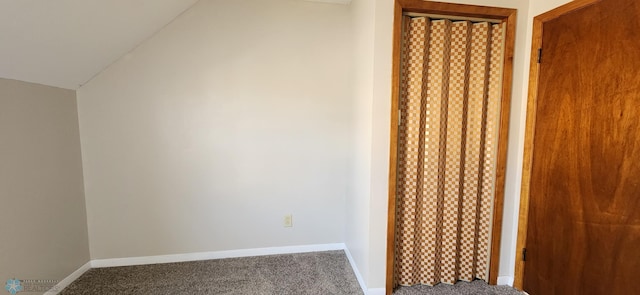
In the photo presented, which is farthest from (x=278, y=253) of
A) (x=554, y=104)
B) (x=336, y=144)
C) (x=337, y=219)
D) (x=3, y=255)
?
(x=554, y=104)

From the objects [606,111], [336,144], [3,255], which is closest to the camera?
[606,111]

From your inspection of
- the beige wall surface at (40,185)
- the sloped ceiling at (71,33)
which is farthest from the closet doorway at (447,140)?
the beige wall surface at (40,185)

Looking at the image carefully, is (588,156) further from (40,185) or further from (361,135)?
(40,185)

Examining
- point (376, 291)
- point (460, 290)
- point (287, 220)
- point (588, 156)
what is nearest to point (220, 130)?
point (287, 220)

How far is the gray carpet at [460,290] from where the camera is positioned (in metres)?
1.82

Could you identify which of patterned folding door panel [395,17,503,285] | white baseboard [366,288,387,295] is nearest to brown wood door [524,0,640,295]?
patterned folding door panel [395,17,503,285]

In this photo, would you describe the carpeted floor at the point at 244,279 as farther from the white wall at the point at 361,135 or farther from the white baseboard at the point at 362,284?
the white wall at the point at 361,135

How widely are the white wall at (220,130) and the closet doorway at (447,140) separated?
0.68m

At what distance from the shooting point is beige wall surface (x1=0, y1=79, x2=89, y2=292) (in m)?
1.49

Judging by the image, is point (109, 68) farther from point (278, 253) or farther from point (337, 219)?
point (337, 219)

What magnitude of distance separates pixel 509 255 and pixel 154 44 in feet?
10.2

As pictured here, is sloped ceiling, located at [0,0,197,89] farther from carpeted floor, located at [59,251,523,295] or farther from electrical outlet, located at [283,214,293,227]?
electrical outlet, located at [283,214,293,227]

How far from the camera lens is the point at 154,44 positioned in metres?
2.05

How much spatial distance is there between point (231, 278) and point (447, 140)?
1876 mm
